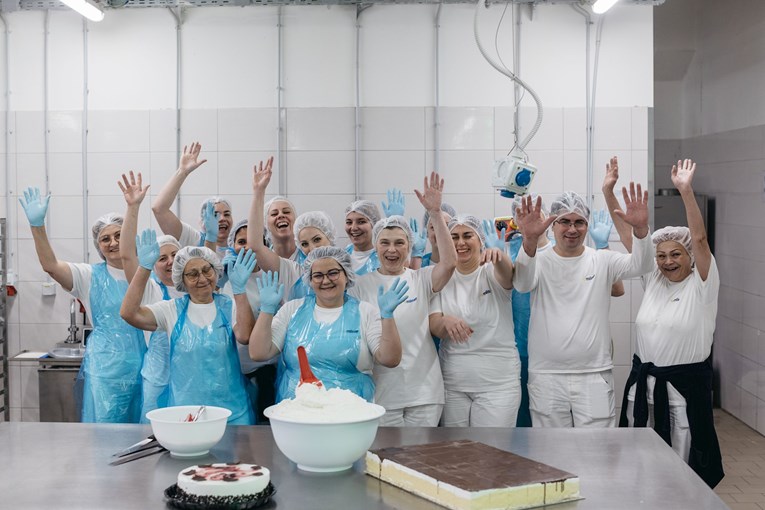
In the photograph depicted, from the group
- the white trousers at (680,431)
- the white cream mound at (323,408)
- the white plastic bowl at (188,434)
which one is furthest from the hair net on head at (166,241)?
the white trousers at (680,431)

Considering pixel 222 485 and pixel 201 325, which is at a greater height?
pixel 201 325

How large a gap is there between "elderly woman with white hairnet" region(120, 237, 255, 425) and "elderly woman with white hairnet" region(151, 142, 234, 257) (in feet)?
2.16

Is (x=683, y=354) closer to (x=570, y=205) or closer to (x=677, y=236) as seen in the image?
(x=677, y=236)

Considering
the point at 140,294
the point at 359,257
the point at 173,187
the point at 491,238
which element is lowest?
the point at 140,294

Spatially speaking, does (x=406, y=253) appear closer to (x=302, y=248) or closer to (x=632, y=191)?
(x=302, y=248)

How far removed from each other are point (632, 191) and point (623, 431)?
1.25 metres

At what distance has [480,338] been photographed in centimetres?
358

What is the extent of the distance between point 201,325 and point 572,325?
64.4 inches

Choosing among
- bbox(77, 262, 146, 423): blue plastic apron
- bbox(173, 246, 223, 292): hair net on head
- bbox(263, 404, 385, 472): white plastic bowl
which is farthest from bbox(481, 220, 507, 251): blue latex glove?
bbox(263, 404, 385, 472): white plastic bowl

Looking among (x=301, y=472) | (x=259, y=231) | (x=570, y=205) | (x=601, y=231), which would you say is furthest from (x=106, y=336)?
(x=601, y=231)

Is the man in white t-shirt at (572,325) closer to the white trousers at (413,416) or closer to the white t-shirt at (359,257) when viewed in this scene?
the white trousers at (413,416)

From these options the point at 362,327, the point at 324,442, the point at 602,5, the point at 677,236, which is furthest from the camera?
the point at 602,5

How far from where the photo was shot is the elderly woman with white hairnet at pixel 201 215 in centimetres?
391

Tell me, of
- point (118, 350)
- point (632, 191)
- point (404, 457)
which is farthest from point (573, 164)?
point (404, 457)
